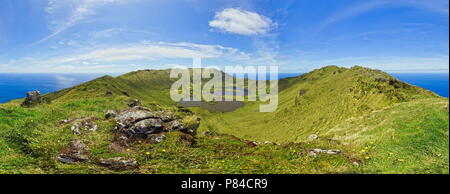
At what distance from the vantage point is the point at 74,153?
9312 millimetres

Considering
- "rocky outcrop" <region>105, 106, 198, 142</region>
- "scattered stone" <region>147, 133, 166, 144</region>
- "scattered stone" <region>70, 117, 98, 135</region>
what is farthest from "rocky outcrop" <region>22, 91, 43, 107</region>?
"scattered stone" <region>147, 133, 166, 144</region>

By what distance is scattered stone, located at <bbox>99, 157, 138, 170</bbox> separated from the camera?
859cm

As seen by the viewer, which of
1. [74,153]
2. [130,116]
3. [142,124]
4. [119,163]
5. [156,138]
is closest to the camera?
[119,163]

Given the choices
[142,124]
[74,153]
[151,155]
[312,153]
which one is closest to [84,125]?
[142,124]

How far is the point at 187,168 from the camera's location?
8.88 meters

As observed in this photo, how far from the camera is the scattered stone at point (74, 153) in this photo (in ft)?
28.6

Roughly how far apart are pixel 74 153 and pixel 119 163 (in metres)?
2.56

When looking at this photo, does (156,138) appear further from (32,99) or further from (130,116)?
(32,99)

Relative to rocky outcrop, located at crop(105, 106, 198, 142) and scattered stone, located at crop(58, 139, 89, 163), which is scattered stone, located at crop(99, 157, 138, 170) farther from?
rocky outcrop, located at crop(105, 106, 198, 142)

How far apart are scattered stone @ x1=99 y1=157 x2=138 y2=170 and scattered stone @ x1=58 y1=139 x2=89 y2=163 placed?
963mm

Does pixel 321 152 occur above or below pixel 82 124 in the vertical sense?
below

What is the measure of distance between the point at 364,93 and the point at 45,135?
53280 millimetres

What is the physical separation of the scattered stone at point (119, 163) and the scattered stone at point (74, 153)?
963mm
